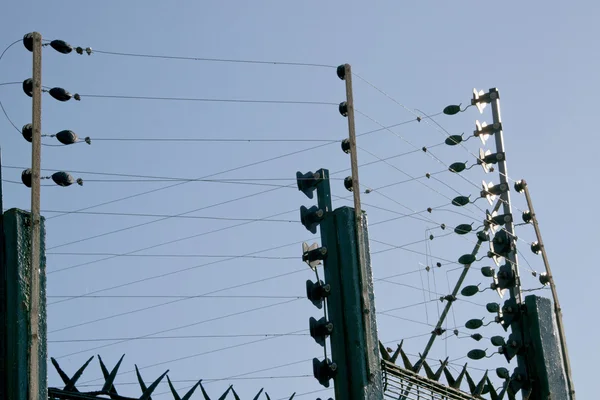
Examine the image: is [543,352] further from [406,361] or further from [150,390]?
[150,390]

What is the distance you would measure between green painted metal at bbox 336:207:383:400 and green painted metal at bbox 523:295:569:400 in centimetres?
849

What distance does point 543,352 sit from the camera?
3222 centimetres

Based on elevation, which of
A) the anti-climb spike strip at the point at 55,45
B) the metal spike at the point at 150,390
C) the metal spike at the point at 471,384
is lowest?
the metal spike at the point at 150,390

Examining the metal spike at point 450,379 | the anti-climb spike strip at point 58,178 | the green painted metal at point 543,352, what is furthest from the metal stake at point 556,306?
the anti-climb spike strip at point 58,178

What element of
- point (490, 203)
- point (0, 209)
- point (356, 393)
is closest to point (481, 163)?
point (490, 203)

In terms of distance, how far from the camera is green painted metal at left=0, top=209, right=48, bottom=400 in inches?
773

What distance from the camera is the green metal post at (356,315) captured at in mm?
24094

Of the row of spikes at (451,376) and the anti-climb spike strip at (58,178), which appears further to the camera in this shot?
the row of spikes at (451,376)

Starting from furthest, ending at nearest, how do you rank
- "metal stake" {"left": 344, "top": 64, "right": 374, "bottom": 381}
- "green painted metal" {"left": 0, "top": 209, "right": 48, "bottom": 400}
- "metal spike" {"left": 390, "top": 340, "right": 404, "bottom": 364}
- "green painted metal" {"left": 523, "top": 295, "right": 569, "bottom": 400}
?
"green painted metal" {"left": 523, "top": 295, "right": 569, "bottom": 400} < "metal spike" {"left": 390, "top": 340, "right": 404, "bottom": 364} < "metal stake" {"left": 344, "top": 64, "right": 374, "bottom": 381} < "green painted metal" {"left": 0, "top": 209, "right": 48, "bottom": 400}

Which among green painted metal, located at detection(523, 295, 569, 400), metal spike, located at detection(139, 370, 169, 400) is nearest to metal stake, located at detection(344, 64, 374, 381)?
metal spike, located at detection(139, 370, 169, 400)

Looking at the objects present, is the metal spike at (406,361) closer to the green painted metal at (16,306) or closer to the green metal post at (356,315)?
the green metal post at (356,315)

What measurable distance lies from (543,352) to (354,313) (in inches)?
356

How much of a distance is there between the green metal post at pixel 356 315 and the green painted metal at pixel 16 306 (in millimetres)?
6083

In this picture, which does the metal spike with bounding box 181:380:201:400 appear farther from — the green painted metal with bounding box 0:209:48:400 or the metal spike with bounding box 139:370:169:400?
the green painted metal with bounding box 0:209:48:400
